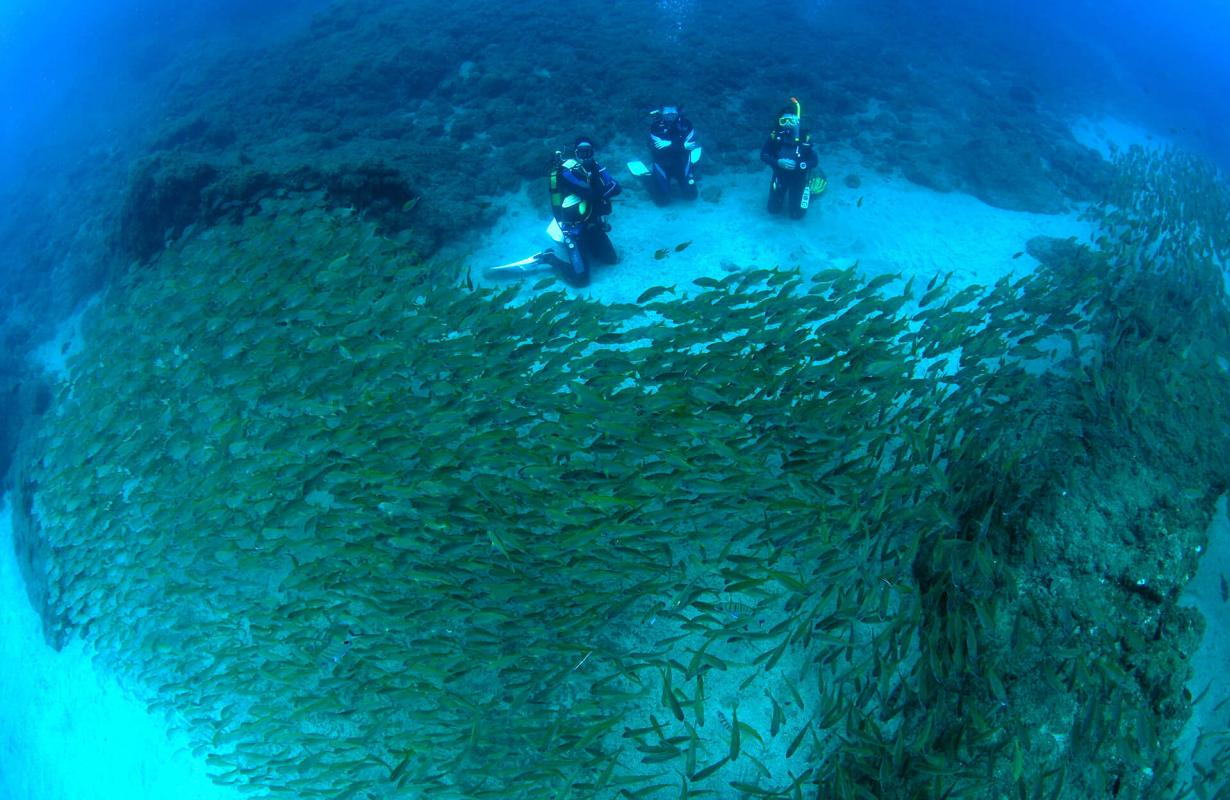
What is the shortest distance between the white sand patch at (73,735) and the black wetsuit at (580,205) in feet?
27.2

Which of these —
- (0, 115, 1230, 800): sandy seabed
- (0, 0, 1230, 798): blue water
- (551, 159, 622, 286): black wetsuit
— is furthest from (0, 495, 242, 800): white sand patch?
(551, 159, 622, 286): black wetsuit

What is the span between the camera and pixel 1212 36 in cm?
3931

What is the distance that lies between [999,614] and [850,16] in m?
27.9

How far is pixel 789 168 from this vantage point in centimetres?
1105

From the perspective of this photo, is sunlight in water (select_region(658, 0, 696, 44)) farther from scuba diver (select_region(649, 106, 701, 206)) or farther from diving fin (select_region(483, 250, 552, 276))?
diving fin (select_region(483, 250, 552, 276))

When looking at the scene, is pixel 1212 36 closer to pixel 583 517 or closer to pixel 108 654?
pixel 583 517

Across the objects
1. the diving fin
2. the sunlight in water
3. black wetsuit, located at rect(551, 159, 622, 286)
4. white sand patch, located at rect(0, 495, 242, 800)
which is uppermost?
the sunlight in water

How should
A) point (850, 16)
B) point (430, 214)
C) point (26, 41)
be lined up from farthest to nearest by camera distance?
point (26, 41) → point (850, 16) → point (430, 214)

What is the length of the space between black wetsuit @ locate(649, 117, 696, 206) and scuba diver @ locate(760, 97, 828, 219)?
1.49m

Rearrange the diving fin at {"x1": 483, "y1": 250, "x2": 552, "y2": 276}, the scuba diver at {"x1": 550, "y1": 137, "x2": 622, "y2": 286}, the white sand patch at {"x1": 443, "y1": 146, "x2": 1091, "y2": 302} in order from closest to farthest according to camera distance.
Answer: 1. the scuba diver at {"x1": 550, "y1": 137, "x2": 622, "y2": 286}
2. the diving fin at {"x1": 483, "y1": 250, "x2": 552, "y2": 276}
3. the white sand patch at {"x1": 443, "y1": 146, "x2": 1091, "y2": 302}

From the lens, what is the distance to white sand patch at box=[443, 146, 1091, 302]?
10.6 m

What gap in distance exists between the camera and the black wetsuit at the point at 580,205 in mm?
9484

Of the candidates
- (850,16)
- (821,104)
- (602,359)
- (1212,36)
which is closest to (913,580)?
(602,359)

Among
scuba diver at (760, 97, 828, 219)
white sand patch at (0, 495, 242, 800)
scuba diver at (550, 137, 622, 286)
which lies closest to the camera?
white sand patch at (0, 495, 242, 800)
